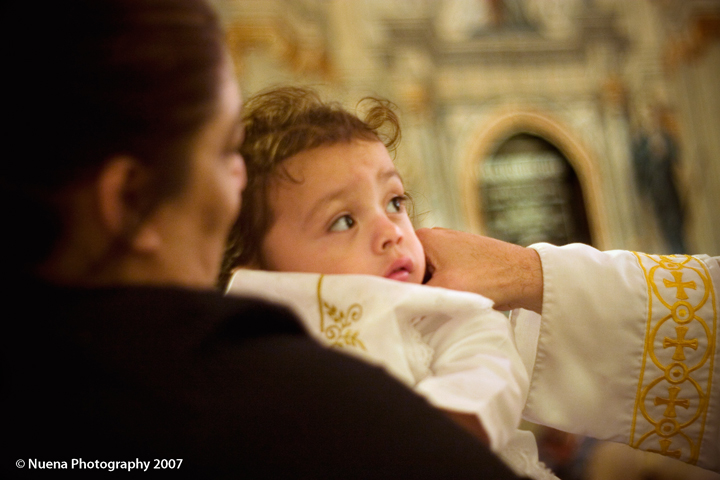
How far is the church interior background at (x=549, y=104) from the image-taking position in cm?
884

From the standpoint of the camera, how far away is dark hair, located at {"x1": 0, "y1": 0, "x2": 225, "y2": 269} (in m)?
0.63

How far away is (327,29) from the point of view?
8633 millimetres

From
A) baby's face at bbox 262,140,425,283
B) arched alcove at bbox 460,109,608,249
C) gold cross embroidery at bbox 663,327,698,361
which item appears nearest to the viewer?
baby's face at bbox 262,140,425,283

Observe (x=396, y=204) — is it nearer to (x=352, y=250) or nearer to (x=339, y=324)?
(x=352, y=250)

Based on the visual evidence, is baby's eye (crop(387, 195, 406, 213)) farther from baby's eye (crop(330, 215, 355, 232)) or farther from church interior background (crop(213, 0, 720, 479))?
church interior background (crop(213, 0, 720, 479))

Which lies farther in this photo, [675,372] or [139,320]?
[675,372]

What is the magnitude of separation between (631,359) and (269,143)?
38.6 inches

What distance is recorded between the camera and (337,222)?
4.49 ft

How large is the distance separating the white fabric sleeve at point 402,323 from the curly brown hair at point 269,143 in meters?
0.16

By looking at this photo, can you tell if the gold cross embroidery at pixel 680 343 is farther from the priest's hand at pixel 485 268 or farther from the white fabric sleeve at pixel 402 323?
the white fabric sleeve at pixel 402 323

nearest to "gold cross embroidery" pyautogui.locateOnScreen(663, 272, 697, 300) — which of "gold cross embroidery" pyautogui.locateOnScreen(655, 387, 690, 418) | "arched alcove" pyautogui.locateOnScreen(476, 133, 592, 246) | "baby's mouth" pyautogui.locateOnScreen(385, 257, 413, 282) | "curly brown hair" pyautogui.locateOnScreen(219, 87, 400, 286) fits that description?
"gold cross embroidery" pyautogui.locateOnScreen(655, 387, 690, 418)

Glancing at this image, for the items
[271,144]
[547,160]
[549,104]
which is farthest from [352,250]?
[549,104]

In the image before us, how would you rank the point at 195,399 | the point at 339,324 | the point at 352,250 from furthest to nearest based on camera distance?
the point at 352,250
the point at 339,324
the point at 195,399

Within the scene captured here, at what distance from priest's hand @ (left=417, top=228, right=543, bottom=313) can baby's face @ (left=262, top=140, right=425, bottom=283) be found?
16 centimetres
